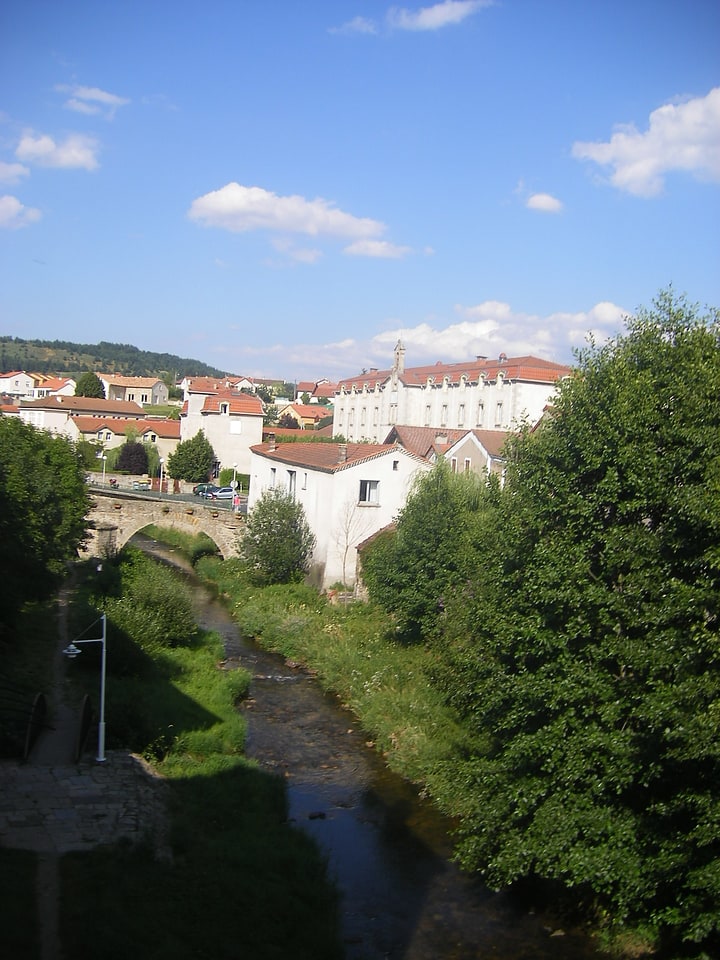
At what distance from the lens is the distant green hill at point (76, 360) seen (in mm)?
157000

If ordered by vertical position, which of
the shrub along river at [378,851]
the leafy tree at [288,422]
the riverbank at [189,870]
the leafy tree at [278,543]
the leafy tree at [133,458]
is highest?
the leafy tree at [288,422]

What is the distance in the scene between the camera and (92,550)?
36.1 meters

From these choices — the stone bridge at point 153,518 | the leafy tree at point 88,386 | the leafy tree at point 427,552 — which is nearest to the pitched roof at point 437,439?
the stone bridge at point 153,518

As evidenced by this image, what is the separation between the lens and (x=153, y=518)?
120ft

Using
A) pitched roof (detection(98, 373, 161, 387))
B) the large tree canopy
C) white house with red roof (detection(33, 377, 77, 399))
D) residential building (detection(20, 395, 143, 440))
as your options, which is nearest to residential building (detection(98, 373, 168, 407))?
pitched roof (detection(98, 373, 161, 387))

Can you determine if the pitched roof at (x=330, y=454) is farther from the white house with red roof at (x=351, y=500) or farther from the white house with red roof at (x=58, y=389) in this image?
the white house with red roof at (x=58, y=389)

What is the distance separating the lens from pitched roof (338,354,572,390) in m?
48.8

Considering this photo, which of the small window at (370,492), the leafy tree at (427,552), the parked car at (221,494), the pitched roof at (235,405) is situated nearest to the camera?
the leafy tree at (427,552)

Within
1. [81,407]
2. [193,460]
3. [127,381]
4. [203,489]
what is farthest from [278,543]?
[127,381]

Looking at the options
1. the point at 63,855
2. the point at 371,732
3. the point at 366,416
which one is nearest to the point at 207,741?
the point at 371,732

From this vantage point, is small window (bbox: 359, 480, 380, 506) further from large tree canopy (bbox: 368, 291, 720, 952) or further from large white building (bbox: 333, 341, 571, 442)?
large tree canopy (bbox: 368, 291, 720, 952)

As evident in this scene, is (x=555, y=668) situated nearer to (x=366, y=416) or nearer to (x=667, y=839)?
(x=667, y=839)

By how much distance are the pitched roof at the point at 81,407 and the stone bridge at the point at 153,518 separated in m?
34.0

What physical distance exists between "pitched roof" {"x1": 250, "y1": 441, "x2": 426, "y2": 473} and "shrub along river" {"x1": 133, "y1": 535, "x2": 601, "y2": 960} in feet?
33.0
